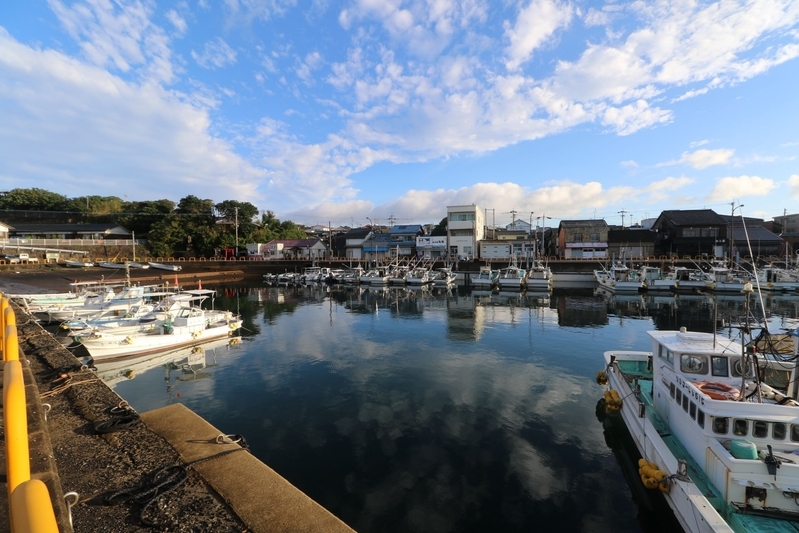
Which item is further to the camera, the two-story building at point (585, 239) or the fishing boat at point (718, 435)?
the two-story building at point (585, 239)

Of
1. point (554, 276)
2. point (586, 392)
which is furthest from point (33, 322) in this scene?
point (554, 276)

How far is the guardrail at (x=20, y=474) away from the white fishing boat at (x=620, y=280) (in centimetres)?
4945

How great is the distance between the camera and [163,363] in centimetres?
1808

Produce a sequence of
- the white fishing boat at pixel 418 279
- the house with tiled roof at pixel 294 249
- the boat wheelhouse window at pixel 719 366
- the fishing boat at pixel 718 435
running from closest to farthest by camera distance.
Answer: the fishing boat at pixel 718 435 → the boat wheelhouse window at pixel 719 366 → the white fishing boat at pixel 418 279 → the house with tiled roof at pixel 294 249

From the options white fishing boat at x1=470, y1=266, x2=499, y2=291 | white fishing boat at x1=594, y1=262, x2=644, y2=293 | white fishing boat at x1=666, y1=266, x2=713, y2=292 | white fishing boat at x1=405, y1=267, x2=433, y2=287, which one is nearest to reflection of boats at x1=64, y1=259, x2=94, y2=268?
white fishing boat at x1=405, y1=267, x2=433, y2=287

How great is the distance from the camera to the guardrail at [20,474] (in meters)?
1.73

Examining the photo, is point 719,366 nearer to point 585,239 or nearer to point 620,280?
point 620,280

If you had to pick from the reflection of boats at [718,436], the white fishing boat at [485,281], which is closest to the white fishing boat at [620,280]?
the white fishing boat at [485,281]

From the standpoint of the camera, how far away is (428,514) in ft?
26.1

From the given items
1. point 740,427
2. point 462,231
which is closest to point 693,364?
point 740,427

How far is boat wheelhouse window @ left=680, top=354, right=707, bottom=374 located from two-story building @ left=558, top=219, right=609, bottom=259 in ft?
194

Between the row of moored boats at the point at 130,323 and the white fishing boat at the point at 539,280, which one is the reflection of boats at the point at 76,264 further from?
the white fishing boat at the point at 539,280

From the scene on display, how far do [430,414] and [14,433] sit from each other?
36.7 ft

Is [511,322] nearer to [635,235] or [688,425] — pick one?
[688,425]
